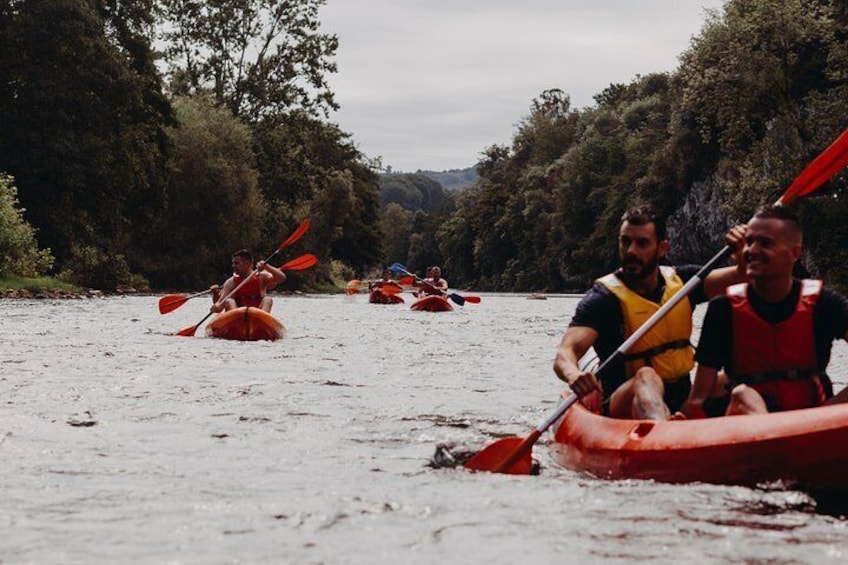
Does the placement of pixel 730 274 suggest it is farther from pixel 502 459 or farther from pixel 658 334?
pixel 502 459

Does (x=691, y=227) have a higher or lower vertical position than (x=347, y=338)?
higher

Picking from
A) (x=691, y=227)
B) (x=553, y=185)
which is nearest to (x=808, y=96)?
(x=691, y=227)

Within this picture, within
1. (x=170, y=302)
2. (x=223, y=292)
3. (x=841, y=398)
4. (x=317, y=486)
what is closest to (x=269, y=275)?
(x=223, y=292)

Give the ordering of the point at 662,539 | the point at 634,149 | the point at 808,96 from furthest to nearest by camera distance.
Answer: the point at 634,149 < the point at 808,96 < the point at 662,539

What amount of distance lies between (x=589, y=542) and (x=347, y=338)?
10.7m

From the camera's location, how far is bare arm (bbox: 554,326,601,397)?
4.55m

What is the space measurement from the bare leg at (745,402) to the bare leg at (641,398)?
0.40m

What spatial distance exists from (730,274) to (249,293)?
9.26 m

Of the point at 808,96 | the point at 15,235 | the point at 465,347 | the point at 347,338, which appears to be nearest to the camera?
the point at 465,347

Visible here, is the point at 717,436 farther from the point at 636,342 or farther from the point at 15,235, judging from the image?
the point at 15,235

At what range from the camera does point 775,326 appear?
14.2ft

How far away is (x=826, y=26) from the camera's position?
2717 cm

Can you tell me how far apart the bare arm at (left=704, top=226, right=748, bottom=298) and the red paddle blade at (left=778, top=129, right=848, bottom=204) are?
0.30 m

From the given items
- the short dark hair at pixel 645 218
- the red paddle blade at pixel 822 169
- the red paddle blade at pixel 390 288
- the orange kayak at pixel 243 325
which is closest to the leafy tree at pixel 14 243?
the red paddle blade at pixel 390 288
